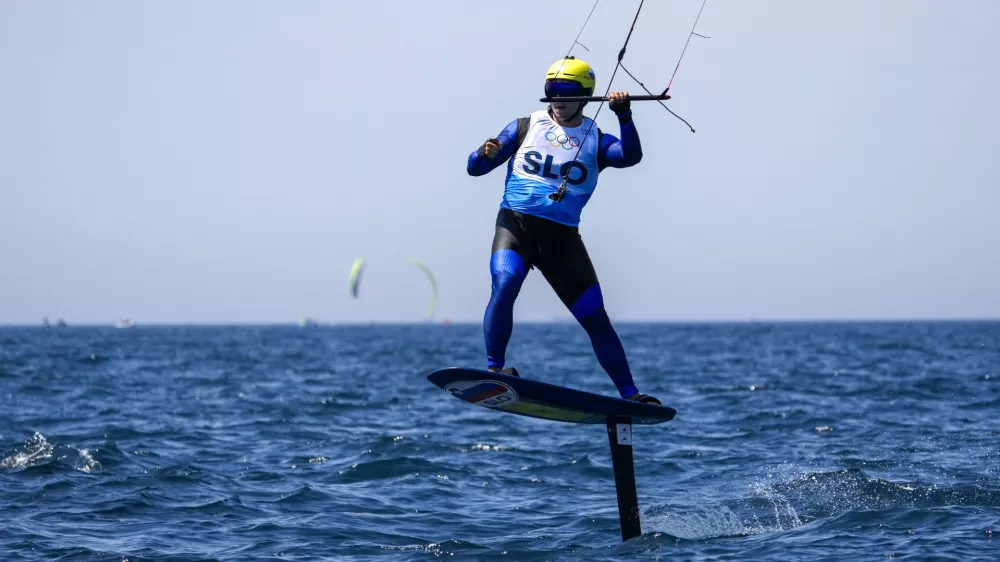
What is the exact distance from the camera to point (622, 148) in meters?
8.24

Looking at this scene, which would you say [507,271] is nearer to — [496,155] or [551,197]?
→ [551,197]

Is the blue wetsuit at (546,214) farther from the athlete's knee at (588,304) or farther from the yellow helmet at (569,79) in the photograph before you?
the yellow helmet at (569,79)

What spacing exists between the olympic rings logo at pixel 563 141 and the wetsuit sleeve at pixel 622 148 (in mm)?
202

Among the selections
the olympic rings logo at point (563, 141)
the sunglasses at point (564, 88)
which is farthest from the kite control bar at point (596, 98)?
the olympic rings logo at point (563, 141)

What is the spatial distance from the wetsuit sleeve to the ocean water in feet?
11.0

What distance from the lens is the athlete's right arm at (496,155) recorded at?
8.37 meters

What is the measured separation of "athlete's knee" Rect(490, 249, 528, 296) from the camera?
8289 millimetres

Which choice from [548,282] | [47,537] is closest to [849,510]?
[548,282]

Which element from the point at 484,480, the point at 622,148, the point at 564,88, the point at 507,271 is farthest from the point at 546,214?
the point at 484,480

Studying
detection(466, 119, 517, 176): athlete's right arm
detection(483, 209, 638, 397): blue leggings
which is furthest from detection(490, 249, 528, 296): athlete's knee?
detection(466, 119, 517, 176): athlete's right arm

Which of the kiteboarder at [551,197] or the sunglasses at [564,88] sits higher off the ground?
the sunglasses at [564,88]

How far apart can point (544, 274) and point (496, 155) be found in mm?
1061

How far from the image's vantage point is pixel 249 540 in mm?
10203

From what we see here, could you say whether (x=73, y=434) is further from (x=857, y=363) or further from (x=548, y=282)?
(x=857, y=363)
